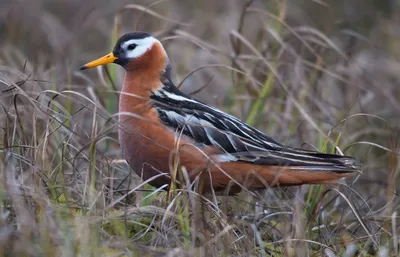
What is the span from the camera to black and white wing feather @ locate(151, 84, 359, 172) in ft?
13.2

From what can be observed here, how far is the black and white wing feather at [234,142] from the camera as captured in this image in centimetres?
402

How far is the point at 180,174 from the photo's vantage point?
3.69 meters

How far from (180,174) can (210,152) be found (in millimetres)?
380

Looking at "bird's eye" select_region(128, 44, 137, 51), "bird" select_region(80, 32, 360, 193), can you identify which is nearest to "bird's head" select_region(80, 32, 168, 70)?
"bird's eye" select_region(128, 44, 137, 51)

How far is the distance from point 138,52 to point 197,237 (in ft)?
4.55

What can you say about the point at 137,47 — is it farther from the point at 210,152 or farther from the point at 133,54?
the point at 210,152

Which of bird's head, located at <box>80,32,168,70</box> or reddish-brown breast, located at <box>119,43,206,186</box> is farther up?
bird's head, located at <box>80,32,168,70</box>

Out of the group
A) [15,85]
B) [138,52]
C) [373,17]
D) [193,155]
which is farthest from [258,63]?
[373,17]

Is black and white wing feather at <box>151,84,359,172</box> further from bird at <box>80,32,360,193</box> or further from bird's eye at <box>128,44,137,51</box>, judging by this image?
bird's eye at <box>128,44,137,51</box>

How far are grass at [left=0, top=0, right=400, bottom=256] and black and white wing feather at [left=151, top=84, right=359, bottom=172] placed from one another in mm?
157

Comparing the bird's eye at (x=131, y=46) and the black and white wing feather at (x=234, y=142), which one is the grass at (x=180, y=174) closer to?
the black and white wing feather at (x=234, y=142)

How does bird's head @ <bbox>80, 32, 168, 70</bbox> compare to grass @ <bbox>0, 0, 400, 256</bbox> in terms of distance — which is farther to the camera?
bird's head @ <bbox>80, 32, 168, 70</bbox>

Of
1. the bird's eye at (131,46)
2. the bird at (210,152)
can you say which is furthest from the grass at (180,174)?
the bird's eye at (131,46)

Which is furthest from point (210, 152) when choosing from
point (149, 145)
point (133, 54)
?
point (133, 54)
